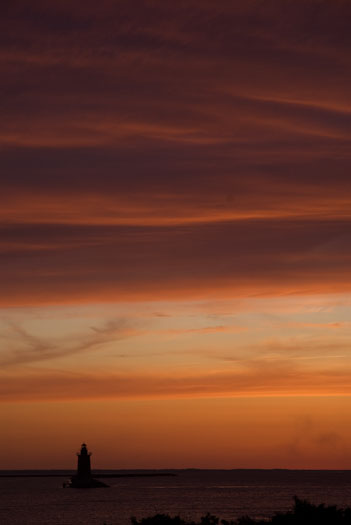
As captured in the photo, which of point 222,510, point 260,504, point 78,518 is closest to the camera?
point 78,518

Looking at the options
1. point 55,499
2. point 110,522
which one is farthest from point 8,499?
point 110,522

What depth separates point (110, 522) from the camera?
12156 cm

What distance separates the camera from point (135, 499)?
600 ft

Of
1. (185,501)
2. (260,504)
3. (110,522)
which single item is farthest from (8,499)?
(110,522)

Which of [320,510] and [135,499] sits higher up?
[135,499]

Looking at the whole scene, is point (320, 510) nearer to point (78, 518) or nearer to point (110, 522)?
point (110, 522)

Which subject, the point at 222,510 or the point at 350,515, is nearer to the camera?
the point at 350,515

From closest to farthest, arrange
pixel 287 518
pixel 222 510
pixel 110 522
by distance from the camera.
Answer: pixel 287 518 < pixel 110 522 < pixel 222 510

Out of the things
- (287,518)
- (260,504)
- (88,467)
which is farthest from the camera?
(88,467)

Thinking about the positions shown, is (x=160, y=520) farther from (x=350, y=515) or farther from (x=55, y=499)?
(x=55, y=499)

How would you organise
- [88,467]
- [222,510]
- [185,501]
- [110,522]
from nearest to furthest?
1. [110,522]
2. [222,510]
3. [185,501]
4. [88,467]

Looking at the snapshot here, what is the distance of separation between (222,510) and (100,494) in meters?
65.4

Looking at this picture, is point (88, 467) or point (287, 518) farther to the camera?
point (88, 467)

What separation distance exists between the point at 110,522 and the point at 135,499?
62850 millimetres
